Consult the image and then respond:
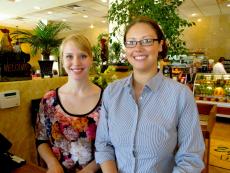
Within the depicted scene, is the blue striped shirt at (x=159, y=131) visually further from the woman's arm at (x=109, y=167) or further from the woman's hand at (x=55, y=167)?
the woman's hand at (x=55, y=167)

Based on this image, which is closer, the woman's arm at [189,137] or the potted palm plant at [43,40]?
the woman's arm at [189,137]

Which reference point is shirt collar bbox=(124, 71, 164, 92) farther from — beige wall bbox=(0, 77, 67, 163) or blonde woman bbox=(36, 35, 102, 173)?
beige wall bbox=(0, 77, 67, 163)

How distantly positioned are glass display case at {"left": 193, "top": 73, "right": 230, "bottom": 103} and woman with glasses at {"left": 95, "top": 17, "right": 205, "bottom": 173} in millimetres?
4825

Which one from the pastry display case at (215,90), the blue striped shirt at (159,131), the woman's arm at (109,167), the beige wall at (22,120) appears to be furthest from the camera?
the pastry display case at (215,90)

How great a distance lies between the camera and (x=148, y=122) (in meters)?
1.22

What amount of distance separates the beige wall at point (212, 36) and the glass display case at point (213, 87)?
4.51m

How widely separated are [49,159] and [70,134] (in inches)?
8.0

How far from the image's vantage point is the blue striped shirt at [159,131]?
47.5 inches

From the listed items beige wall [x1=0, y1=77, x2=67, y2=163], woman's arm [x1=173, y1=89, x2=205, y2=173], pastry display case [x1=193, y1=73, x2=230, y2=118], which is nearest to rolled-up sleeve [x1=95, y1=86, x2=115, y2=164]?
woman's arm [x1=173, y1=89, x2=205, y2=173]

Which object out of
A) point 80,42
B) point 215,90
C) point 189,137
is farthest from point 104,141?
point 215,90

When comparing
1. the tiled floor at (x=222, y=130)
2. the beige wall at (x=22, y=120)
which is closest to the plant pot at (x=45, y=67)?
the beige wall at (x=22, y=120)

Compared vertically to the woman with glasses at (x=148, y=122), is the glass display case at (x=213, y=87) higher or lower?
lower

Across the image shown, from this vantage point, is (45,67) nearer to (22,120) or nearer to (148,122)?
(22,120)

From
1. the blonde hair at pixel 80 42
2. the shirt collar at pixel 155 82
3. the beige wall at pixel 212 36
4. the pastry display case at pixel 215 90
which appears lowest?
the pastry display case at pixel 215 90
